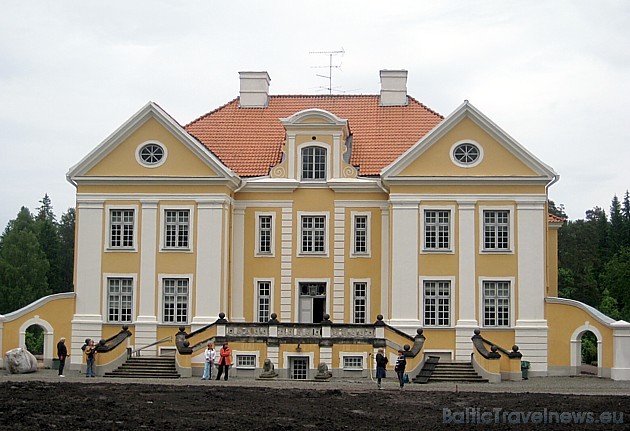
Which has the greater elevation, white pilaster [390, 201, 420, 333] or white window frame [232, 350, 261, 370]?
white pilaster [390, 201, 420, 333]

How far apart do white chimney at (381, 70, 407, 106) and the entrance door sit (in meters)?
9.50

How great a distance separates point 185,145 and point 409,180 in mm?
8371

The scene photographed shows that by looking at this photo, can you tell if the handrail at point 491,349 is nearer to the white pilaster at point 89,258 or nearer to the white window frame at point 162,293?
the white window frame at point 162,293

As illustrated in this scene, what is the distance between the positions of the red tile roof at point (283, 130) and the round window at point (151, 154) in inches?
124

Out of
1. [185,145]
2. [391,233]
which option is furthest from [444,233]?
[185,145]

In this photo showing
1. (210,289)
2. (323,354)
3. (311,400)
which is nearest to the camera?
(311,400)

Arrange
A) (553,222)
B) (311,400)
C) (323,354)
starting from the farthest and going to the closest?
(553,222) → (323,354) → (311,400)

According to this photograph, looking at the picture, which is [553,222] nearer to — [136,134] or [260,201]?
[260,201]

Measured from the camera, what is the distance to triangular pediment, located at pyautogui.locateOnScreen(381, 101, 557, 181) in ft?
122

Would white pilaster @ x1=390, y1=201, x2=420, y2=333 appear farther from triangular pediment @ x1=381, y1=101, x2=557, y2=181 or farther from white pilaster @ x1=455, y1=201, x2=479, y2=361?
white pilaster @ x1=455, y1=201, x2=479, y2=361

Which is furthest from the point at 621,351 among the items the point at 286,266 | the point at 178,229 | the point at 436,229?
the point at 178,229

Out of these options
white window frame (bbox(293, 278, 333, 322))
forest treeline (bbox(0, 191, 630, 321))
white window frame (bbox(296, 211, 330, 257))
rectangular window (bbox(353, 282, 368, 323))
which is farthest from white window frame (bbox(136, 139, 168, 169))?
forest treeline (bbox(0, 191, 630, 321))

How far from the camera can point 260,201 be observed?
3919 cm

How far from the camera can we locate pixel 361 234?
39062 mm
